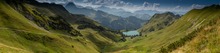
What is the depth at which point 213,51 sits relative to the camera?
92750mm

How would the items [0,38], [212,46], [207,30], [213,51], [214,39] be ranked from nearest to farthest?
[213,51], [212,46], [214,39], [207,30], [0,38]

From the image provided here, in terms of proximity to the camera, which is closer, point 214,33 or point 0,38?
point 214,33

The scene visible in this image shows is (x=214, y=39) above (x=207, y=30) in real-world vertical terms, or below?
below

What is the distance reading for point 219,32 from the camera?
119188 millimetres

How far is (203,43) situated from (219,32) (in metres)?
12.6

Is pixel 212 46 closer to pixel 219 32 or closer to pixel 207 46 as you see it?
pixel 207 46

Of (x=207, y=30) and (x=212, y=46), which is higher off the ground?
(x=207, y=30)

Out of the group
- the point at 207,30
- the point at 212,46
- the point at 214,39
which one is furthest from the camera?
the point at 207,30

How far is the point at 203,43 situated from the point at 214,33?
47.5 feet

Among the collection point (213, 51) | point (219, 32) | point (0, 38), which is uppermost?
point (0, 38)

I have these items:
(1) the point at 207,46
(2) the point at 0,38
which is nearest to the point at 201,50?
(1) the point at 207,46

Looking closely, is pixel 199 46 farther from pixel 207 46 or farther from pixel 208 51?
pixel 208 51

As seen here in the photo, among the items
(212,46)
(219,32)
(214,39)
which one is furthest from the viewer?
(219,32)

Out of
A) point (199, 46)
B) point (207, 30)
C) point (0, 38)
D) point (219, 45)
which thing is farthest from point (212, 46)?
point (0, 38)
